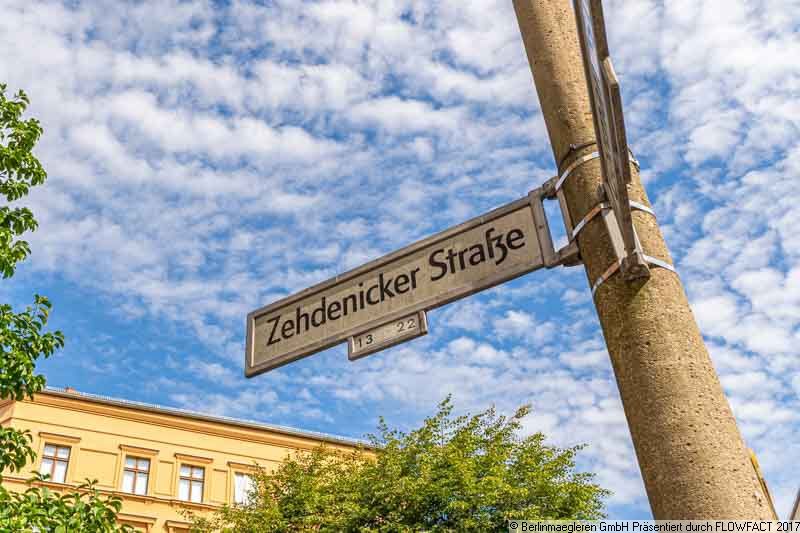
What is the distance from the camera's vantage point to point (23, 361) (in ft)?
32.2

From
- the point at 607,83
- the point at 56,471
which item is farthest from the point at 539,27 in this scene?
the point at 56,471

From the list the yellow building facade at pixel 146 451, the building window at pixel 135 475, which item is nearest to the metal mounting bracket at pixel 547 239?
the yellow building facade at pixel 146 451

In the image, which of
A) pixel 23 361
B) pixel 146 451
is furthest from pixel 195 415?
pixel 23 361

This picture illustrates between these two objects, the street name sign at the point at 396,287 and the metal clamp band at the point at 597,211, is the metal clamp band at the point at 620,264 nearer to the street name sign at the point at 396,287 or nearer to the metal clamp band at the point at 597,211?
the metal clamp band at the point at 597,211

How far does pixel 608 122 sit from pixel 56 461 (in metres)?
31.2

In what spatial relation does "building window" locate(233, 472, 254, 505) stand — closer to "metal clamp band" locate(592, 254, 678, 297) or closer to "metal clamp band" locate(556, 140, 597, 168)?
"metal clamp band" locate(556, 140, 597, 168)

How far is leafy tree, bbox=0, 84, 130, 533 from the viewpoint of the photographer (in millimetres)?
8711

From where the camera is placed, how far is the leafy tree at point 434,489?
20.8 m

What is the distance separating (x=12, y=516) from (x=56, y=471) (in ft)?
76.5

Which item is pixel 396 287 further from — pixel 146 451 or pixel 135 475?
pixel 146 451

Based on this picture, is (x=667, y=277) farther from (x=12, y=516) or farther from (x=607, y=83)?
(x=12, y=516)

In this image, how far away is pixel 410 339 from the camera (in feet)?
11.3

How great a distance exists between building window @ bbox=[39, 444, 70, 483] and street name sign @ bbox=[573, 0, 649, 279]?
3063cm

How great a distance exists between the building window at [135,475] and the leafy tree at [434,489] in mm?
6986
